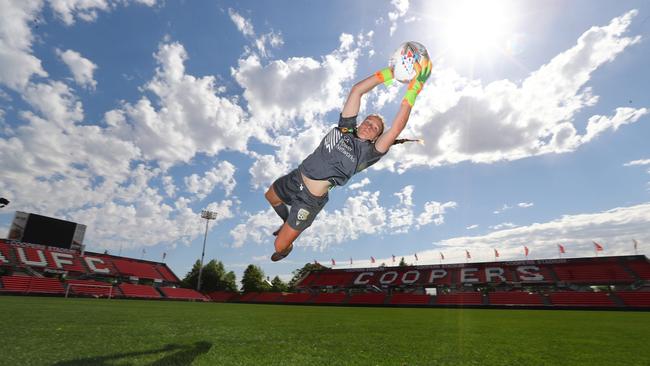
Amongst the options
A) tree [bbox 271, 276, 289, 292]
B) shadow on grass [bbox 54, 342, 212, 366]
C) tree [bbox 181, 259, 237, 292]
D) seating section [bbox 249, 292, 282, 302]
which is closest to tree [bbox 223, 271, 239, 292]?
tree [bbox 181, 259, 237, 292]

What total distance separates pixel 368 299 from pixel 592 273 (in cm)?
2466

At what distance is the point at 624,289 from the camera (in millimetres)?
34469

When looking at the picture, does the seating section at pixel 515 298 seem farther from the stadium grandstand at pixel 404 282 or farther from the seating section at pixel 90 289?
the seating section at pixel 90 289

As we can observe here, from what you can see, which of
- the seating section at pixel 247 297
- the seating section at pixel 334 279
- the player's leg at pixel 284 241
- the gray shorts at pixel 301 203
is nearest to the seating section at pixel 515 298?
the seating section at pixel 334 279

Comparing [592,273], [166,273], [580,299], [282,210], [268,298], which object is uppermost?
[166,273]

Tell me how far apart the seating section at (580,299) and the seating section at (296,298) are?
28.4 metres

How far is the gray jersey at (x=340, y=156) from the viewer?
201 inches

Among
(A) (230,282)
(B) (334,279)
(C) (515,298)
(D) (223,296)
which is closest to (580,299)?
(C) (515,298)

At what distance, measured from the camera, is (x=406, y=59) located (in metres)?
4.52

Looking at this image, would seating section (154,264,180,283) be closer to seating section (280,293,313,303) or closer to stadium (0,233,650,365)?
stadium (0,233,650,365)

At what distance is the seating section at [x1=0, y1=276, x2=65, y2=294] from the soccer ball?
A: 135ft

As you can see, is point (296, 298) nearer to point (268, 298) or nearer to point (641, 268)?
point (268, 298)

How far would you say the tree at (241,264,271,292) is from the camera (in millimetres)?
69188

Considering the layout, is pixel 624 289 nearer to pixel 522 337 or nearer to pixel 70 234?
pixel 522 337
